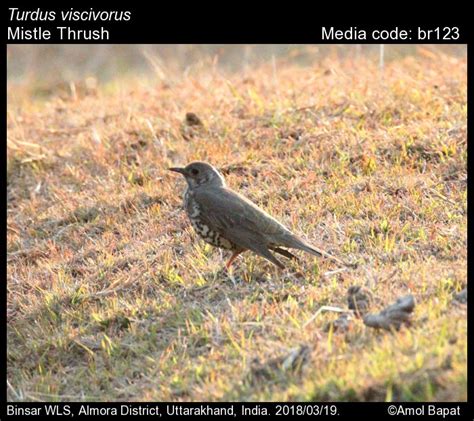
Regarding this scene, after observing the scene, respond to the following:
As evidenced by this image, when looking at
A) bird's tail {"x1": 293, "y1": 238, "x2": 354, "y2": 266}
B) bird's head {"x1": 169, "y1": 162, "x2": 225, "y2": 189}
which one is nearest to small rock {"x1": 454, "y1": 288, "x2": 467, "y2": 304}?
bird's tail {"x1": 293, "y1": 238, "x2": 354, "y2": 266}

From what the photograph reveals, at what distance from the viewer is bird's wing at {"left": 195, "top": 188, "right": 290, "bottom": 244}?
679 centimetres

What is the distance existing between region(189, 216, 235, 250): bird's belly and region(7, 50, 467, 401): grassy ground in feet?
0.84

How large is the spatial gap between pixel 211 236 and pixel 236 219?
24 centimetres

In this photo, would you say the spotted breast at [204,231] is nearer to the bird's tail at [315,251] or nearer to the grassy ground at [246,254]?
the grassy ground at [246,254]

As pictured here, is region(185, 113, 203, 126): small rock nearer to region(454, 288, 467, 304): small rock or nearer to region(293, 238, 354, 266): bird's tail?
region(293, 238, 354, 266): bird's tail

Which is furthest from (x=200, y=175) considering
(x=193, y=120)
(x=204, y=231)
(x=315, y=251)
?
(x=193, y=120)

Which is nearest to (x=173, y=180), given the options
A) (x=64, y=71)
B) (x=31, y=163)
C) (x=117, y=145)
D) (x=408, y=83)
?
(x=117, y=145)

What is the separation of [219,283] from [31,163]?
4.28 meters

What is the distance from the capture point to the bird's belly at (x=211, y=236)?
6.87 m

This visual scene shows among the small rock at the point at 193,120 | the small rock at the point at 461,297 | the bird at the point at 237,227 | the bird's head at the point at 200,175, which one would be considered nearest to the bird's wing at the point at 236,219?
the bird at the point at 237,227

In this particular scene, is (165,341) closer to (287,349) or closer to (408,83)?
(287,349)

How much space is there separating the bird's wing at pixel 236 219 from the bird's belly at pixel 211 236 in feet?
0.13

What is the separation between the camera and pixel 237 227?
683cm

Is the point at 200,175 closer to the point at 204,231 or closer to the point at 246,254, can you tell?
the point at 204,231
